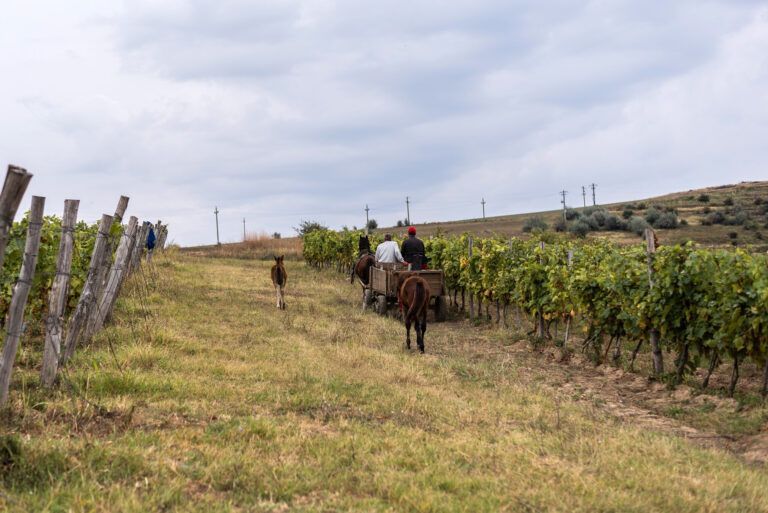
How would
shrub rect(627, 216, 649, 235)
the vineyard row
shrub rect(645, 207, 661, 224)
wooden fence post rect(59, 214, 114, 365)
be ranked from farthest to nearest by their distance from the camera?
1. shrub rect(645, 207, 661, 224)
2. shrub rect(627, 216, 649, 235)
3. the vineyard row
4. wooden fence post rect(59, 214, 114, 365)

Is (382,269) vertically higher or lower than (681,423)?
higher

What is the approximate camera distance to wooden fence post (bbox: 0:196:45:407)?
4.83m

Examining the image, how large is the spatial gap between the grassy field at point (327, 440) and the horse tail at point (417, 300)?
1193mm

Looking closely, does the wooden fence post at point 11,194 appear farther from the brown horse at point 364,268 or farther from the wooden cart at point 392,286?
the brown horse at point 364,268

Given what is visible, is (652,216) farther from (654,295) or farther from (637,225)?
(654,295)

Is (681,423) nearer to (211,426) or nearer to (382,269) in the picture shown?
(211,426)

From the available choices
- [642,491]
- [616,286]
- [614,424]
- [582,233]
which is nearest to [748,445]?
[614,424]

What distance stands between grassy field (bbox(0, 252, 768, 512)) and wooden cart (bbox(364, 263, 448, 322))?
162 inches

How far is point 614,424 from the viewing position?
5.98 metres

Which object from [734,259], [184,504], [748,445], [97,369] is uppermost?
[734,259]

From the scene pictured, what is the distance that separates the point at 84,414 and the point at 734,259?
293 inches

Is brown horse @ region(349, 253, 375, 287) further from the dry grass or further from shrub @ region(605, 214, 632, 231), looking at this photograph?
shrub @ region(605, 214, 632, 231)

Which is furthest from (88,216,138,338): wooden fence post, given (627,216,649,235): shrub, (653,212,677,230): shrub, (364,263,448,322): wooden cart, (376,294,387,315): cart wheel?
(653,212,677,230): shrub

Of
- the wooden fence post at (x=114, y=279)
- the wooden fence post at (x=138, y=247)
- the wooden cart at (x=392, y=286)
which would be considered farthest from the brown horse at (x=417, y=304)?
the wooden fence post at (x=138, y=247)
